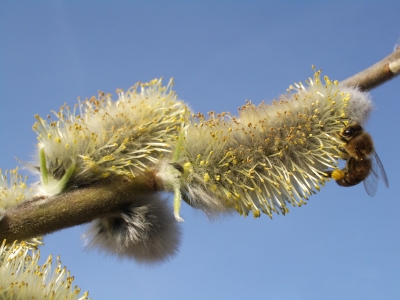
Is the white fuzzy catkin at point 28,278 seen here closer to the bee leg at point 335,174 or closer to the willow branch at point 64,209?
the willow branch at point 64,209

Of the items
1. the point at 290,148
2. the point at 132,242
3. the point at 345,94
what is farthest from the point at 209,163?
the point at 345,94

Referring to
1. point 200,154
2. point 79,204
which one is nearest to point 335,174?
point 200,154

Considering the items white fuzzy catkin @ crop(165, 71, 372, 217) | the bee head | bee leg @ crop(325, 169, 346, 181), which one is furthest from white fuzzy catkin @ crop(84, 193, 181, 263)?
the bee head

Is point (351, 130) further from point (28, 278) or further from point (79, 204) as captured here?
point (28, 278)

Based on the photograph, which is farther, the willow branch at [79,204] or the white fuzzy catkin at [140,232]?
the white fuzzy catkin at [140,232]

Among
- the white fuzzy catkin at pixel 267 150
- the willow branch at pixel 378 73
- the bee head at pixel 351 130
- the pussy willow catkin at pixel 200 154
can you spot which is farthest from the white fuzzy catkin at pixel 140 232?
the willow branch at pixel 378 73

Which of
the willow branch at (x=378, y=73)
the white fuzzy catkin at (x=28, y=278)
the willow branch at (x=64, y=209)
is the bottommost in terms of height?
the white fuzzy catkin at (x=28, y=278)

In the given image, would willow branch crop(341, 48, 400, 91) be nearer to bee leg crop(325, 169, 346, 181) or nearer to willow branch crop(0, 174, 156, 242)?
bee leg crop(325, 169, 346, 181)
